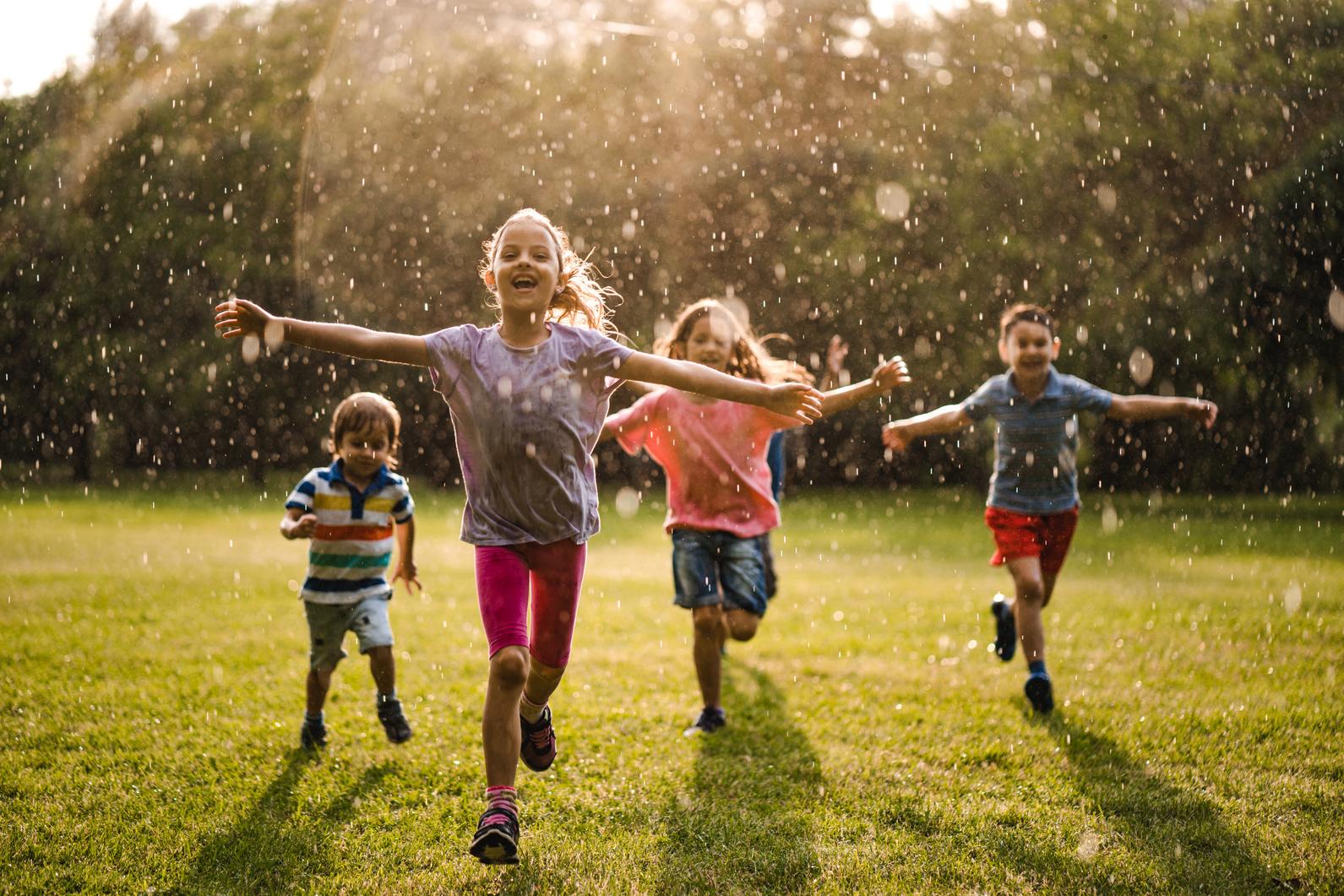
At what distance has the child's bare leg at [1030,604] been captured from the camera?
16.8 ft

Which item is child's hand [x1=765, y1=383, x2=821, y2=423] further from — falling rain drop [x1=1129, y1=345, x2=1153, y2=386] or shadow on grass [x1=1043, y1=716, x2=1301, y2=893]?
falling rain drop [x1=1129, y1=345, x2=1153, y2=386]

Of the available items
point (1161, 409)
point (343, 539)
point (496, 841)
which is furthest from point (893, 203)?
point (496, 841)

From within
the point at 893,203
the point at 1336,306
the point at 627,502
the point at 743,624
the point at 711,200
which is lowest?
the point at 627,502

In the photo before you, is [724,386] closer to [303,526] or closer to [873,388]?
[873,388]

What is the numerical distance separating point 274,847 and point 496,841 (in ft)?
2.95

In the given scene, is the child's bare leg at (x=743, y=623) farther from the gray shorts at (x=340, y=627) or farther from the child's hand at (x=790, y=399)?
the child's hand at (x=790, y=399)

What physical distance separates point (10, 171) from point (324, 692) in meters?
20.7

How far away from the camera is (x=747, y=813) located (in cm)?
376

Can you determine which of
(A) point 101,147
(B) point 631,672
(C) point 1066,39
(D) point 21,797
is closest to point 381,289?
(A) point 101,147

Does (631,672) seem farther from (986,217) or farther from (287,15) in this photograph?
(287,15)

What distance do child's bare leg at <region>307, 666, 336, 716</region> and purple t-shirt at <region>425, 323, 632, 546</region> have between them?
1.49m

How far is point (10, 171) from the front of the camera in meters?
20.8

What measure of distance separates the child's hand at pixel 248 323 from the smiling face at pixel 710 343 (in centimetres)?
223

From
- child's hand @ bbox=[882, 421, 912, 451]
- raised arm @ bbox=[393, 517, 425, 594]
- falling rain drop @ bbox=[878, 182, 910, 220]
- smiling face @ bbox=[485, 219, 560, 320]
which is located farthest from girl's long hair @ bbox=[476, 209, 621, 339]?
falling rain drop @ bbox=[878, 182, 910, 220]
